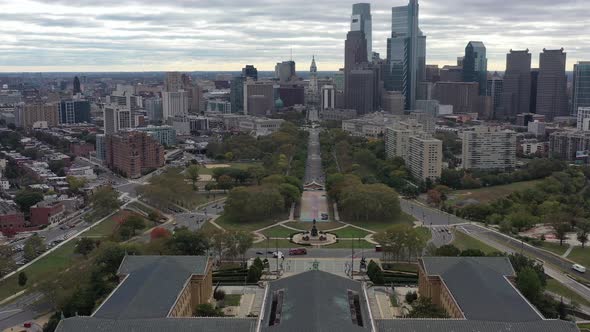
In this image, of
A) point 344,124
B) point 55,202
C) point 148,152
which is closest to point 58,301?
point 55,202

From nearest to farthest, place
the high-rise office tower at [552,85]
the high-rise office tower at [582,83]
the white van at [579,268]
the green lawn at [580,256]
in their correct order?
1. the white van at [579,268]
2. the green lawn at [580,256]
3. the high-rise office tower at [582,83]
4. the high-rise office tower at [552,85]

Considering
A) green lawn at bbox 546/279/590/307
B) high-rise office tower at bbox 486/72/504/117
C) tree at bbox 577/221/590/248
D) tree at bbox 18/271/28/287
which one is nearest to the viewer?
green lawn at bbox 546/279/590/307

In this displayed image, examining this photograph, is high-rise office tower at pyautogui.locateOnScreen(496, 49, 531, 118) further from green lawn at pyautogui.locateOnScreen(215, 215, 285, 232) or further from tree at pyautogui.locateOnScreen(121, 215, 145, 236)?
tree at pyautogui.locateOnScreen(121, 215, 145, 236)

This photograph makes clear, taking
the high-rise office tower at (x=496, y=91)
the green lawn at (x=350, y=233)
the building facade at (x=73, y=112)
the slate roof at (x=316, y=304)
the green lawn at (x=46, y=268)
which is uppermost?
the high-rise office tower at (x=496, y=91)

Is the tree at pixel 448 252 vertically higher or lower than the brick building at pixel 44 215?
higher

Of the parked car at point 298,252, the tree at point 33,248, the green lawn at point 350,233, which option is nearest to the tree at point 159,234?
the tree at point 33,248

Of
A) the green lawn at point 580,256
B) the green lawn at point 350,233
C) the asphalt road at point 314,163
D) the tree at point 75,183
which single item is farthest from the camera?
the asphalt road at point 314,163

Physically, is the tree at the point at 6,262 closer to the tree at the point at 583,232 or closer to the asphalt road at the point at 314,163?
the tree at the point at 583,232

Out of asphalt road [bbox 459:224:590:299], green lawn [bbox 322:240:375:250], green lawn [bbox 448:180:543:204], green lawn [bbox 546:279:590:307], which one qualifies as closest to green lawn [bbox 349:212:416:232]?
green lawn [bbox 322:240:375:250]
